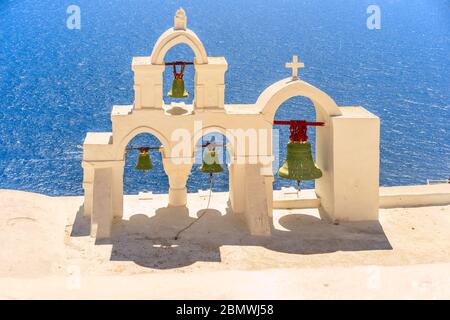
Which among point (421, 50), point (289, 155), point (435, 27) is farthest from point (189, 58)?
point (289, 155)

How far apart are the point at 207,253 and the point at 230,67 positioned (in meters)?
56.1

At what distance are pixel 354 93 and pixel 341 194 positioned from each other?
43503 millimetres

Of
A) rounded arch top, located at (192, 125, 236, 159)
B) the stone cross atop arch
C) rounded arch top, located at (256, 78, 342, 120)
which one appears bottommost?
rounded arch top, located at (192, 125, 236, 159)

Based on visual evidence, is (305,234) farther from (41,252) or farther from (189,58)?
(189,58)

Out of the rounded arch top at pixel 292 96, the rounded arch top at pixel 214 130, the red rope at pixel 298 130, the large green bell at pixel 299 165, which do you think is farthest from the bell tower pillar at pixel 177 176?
the red rope at pixel 298 130

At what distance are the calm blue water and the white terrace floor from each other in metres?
20.2

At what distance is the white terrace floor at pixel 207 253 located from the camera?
14867 mm

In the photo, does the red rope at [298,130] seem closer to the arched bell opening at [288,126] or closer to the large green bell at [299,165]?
the large green bell at [299,165]

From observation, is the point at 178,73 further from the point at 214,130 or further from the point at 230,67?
the point at 230,67

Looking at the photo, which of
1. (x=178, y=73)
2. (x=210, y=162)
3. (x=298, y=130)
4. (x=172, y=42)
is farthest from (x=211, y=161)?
(x=172, y=42)

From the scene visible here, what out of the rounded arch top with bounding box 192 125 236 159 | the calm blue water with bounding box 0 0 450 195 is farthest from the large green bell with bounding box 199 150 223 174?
the calm blue water with bounding box 0 0 450 195

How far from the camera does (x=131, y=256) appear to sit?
21781 mm

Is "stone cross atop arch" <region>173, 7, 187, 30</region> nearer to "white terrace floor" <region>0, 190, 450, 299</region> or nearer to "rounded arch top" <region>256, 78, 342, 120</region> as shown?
"rounded arch top" <region>256, 78, 342, 120</region>

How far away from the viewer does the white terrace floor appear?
14.9m
